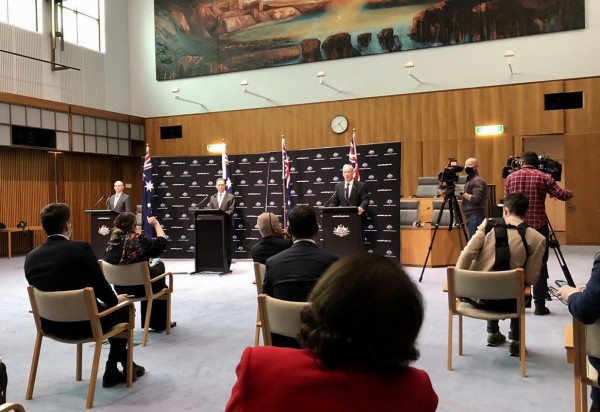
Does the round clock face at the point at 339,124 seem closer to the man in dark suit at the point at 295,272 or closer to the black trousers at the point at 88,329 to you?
the black trousers at the point at 88,329

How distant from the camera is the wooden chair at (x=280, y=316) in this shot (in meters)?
2.52

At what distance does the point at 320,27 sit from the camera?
12523 millimetres

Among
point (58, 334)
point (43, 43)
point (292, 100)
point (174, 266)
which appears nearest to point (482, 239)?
point (58, 334)

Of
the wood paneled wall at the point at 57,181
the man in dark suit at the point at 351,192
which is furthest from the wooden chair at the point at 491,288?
the wood paneled wall at the point at 57,181

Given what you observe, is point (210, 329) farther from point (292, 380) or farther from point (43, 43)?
point (43, 43)

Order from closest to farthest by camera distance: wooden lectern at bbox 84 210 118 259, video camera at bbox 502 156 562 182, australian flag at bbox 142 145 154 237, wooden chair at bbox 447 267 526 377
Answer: wooden chair at bbox 447 267 526 377
video camera at bbox 502 156 562 182
wooden lectern at bbox 84 210 118 259
australian flag at bbox 142 145 154 237

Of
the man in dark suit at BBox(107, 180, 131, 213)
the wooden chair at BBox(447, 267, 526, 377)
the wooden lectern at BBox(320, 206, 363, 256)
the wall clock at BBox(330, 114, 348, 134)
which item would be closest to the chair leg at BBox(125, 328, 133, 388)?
the wooden chair at BBox(447, 267, 526, 377)

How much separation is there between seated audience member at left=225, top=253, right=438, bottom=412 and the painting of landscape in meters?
11.5

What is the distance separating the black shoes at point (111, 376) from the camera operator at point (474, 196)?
4984mm

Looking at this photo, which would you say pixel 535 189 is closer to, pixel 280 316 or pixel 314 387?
pixel 280 316

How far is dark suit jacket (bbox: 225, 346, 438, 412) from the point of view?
948 millimetres

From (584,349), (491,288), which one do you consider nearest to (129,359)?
(491,288)

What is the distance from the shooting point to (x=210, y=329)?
15.7ft

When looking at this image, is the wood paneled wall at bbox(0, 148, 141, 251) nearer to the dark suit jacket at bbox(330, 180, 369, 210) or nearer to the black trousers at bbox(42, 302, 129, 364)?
the dark suit jacket at bbox(330, 180, 369, 210)
